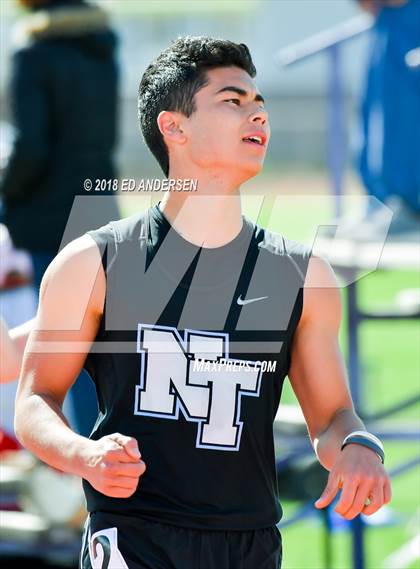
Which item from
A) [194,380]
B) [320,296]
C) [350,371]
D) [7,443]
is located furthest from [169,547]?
[7,443]

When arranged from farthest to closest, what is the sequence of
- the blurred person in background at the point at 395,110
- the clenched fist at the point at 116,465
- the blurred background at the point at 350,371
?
the blurred person in background at the point at 395,110 < the blurred background at the point at 350,371 < the clenched fist at the point at 116,465

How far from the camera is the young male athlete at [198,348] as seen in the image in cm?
224

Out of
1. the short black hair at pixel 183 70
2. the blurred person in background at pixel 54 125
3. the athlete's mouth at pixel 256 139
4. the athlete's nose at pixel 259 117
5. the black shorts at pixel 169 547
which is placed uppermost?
the blurred person in background at pixel 54 125

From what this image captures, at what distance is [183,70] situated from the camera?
2.40 metres

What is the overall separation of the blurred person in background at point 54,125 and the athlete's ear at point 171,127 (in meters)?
2.00

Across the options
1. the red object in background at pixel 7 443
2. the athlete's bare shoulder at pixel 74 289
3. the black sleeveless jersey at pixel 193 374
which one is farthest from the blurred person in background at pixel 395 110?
the athlete's bare shoulder at pixel 74 289

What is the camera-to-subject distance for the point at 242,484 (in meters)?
2.28

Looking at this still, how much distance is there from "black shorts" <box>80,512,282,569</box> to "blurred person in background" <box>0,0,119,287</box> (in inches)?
88.7

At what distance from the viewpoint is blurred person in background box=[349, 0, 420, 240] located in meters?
4.81

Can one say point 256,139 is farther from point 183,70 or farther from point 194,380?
point 194,380

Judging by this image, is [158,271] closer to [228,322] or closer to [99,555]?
[228,322]

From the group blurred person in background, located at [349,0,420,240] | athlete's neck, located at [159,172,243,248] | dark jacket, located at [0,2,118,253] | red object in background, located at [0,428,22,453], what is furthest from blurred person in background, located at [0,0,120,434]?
athlete's neck, located at [159,172,243,248]

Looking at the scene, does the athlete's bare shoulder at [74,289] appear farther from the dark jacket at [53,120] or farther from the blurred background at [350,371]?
the dark jacket at [53,120]

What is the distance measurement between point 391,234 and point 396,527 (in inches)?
59.8
